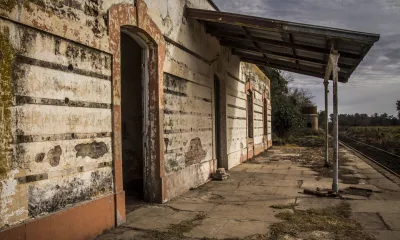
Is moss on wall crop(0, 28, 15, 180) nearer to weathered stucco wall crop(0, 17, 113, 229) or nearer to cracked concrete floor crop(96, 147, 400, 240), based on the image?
weathered stucco wall crop(0, 17, 113, 229)

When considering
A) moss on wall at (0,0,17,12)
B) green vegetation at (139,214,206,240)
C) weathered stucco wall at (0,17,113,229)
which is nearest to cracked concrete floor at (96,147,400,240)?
green vegetation at (139,214,206,240)

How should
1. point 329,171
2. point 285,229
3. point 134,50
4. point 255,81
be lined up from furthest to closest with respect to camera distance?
point 255,81 < point 329,171 < point 134,50 < point 285,229

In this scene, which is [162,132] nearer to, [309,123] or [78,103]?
[78,103]

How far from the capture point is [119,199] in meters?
4.67

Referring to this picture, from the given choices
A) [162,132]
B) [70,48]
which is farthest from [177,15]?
[70,48]

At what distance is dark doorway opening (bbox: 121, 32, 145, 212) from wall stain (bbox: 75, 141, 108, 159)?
2.76 m

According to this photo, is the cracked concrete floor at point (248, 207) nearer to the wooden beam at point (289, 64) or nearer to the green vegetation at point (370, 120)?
the wooden beam at point (289, 64)

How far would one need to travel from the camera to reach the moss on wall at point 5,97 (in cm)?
303

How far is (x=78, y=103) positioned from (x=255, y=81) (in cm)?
1238

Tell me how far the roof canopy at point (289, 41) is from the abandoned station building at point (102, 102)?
3 centimetres

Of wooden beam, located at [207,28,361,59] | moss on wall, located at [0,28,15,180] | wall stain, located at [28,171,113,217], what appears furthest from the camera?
wooden beam, located at [207,28,361,59]

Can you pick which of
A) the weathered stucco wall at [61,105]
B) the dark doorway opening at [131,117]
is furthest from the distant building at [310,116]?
the weathered stucco wall at [61,105]

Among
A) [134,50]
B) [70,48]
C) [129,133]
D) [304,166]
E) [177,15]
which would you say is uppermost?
[177,15]

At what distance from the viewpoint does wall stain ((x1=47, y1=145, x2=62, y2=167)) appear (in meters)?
3.60
